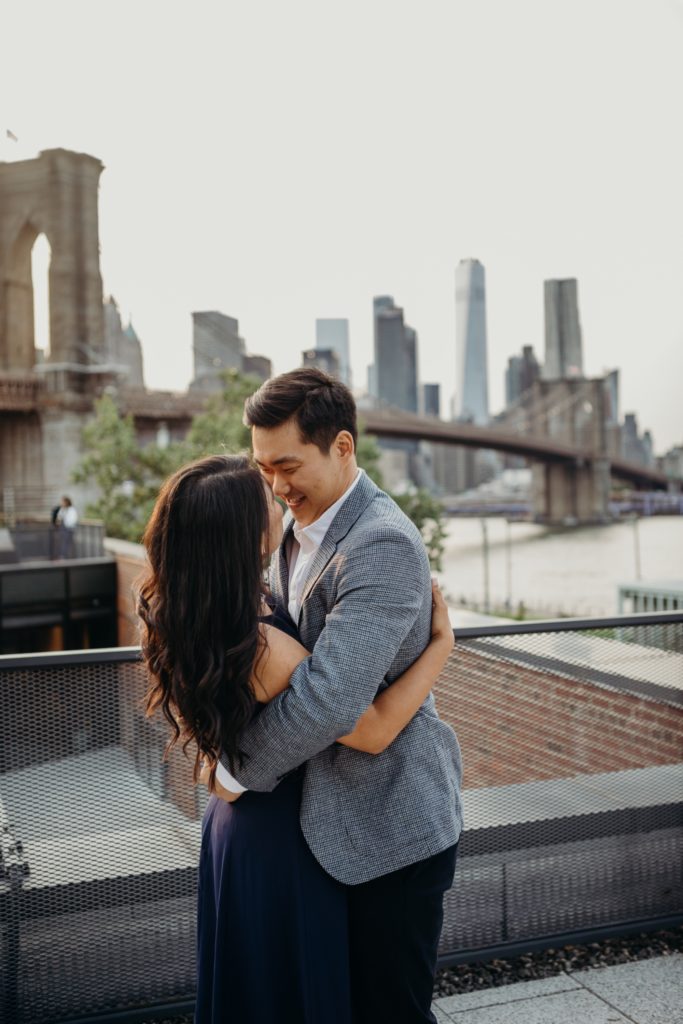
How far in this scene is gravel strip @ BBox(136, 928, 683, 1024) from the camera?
2.59 metres

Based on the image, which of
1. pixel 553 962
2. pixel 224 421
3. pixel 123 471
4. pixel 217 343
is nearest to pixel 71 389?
pixel 123 471

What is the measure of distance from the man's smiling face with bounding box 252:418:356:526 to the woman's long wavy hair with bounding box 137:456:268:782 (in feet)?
0.31

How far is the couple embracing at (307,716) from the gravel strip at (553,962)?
114 cm

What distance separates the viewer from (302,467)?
1526 mm

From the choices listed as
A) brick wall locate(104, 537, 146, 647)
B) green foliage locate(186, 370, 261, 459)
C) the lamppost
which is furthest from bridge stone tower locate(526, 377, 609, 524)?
the lamppost

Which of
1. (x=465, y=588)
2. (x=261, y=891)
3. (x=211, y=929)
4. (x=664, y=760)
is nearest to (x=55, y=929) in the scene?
(x=211, y=929)

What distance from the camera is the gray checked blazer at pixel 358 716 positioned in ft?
4.55

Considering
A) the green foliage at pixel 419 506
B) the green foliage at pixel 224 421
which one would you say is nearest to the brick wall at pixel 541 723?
the green foliage at pixel 224 421

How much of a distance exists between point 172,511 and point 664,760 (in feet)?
6.62

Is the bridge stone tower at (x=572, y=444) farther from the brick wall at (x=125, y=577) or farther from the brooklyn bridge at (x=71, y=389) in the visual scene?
the brick wall at (x=125, y=577)

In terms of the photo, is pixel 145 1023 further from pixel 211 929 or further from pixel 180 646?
pixel 180 646

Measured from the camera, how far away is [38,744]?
232 centimetres

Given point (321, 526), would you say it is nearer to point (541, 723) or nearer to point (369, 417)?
point (541, 723)

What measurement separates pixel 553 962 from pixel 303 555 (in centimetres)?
175
